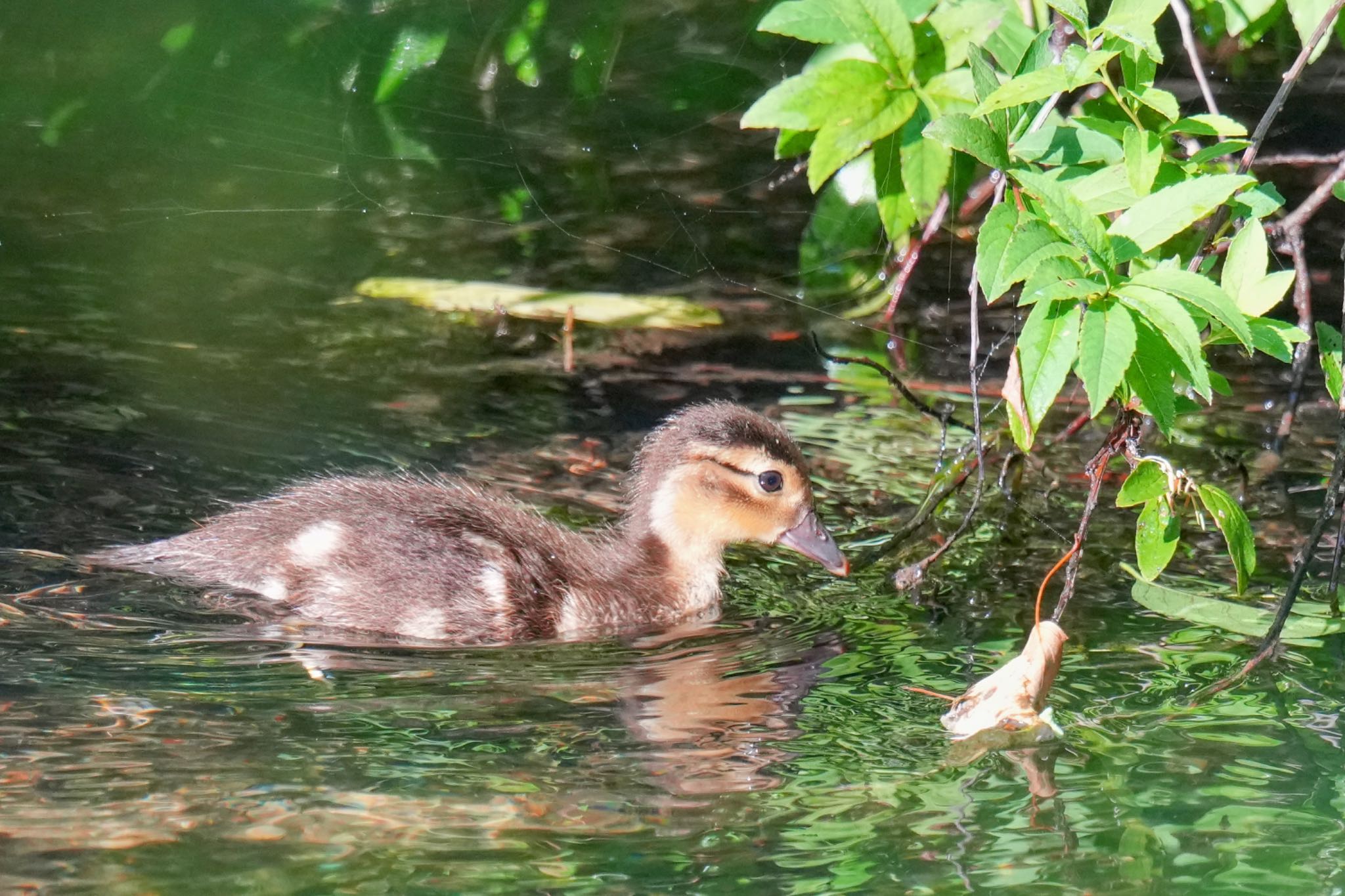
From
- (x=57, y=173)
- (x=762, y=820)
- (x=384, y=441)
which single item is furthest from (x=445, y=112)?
(x=762, y=820)

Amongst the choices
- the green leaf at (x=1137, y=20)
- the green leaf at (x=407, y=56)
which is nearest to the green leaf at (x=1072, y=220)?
the green leaf at (x=1137, y=20)

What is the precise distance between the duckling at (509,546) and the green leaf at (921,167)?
4.61 ft

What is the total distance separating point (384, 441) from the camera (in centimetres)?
541

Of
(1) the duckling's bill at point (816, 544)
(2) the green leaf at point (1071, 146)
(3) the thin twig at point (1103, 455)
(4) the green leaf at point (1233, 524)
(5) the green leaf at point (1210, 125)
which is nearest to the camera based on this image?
(5) the green leaf at point (1210, 125)

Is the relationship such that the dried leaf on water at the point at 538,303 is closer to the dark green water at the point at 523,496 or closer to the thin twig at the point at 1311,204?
the dark green water at the point at 523,496

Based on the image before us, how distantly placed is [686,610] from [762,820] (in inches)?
67.9

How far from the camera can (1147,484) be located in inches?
123

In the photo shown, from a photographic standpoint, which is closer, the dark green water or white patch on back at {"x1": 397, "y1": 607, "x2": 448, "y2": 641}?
the dark green water

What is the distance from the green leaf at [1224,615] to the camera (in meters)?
4.05

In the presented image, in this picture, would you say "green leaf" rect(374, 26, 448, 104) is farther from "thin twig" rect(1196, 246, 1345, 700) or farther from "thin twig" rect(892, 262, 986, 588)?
"thin twig" rect(1196, 246, 1345, 700)

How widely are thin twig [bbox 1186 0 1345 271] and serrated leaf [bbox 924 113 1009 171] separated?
0.45 metres

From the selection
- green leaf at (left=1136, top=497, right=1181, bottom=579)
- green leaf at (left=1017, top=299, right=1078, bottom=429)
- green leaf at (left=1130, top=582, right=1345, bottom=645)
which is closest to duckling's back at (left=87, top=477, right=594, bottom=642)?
green leaf at (left=1130, top=582, right=1345, bottom=645)

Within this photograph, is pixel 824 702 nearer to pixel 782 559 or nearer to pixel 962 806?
pixel 962 806

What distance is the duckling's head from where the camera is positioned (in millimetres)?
4785
